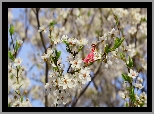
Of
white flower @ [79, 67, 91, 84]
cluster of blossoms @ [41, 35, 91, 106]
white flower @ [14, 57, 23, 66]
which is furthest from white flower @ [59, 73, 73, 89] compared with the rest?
white flower @ [14, 57, 23, 66]

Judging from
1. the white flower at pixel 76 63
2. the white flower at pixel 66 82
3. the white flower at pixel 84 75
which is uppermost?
the white flower at pixel 76 63

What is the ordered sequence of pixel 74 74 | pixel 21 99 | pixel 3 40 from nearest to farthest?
pixel 74 74 < pixel 21 99 < pixel 3 40

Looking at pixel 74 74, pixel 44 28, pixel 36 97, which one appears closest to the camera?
pixel 74 74

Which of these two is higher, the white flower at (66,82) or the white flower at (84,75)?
the white flower at (84,75)

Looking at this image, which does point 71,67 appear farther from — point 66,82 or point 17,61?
point 17,61

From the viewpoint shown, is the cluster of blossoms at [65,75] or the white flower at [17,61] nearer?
the cluster of blossoms at [65,75]

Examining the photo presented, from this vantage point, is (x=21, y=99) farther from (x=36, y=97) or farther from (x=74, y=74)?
(x=36, y=97)

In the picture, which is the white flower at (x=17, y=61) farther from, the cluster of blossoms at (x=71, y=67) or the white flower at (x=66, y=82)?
the white flower at (x=66, y=82)

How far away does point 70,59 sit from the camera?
2926 mm

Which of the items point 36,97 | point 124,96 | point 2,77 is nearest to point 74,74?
point 124,96

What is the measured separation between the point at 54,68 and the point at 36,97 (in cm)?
673

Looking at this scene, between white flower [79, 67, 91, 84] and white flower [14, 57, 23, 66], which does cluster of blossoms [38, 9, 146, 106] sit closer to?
white flower [79, 67, 91, 84]

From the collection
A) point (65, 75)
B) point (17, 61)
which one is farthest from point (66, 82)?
point (17, 61)

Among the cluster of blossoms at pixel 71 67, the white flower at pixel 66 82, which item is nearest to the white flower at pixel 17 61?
the cluster of blossoms at pixel 71 67
